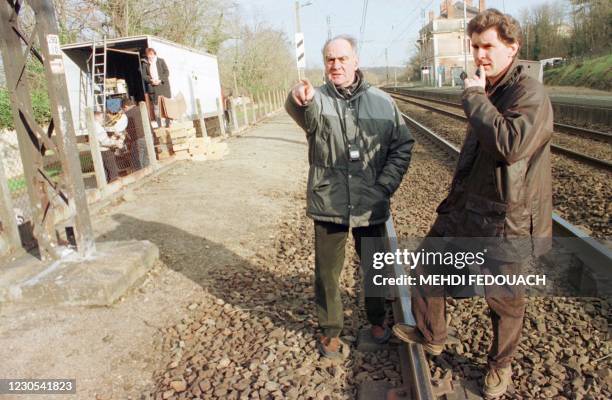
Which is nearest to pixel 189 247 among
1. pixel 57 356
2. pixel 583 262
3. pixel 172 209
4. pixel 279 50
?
pixel 172 209

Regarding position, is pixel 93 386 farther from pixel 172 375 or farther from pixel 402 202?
pixel 402 202

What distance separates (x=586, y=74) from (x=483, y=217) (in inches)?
1492

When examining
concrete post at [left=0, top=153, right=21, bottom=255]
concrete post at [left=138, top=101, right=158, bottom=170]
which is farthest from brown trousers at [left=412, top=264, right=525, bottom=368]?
concrete post at [left=138, top=101, right=158, bottom=170]

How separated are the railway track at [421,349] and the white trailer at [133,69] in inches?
466

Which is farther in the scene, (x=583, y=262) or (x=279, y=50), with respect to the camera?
(x=279, y=50)

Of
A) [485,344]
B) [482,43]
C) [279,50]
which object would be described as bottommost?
[485,344]

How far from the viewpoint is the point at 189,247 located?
5977 mm

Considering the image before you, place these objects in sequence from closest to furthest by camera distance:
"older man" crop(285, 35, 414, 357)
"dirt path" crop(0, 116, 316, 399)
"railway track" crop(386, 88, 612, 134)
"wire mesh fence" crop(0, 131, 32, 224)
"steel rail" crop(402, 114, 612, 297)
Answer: "older man" crop(285, 35, 414, 357) → "dirt path" crop(0, 116, 316, 399) → "steel rail" crop(402, 114, 612, 297) → "wire mesh fence" crop(0, 131, 32, 224) → "railway track" crop(386, 88, 612, 134)

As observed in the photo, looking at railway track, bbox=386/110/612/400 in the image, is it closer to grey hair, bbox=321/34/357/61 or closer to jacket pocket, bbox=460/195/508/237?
jacket pocket, bbox=460/195/508/237

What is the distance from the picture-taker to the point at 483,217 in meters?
2.52

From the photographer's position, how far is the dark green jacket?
3012 millimetres

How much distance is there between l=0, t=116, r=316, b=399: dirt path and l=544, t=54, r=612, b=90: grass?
2899 centimetres

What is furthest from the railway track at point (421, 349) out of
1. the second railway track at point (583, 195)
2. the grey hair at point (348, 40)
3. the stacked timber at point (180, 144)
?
the stacked timber at point (180, 144)

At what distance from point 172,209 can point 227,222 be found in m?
1.27
